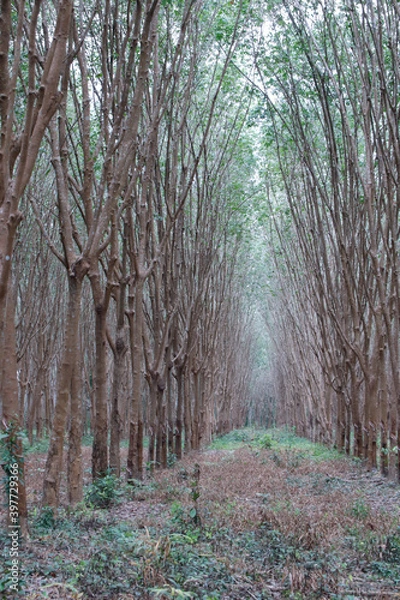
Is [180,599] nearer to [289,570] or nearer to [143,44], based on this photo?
[289,570]

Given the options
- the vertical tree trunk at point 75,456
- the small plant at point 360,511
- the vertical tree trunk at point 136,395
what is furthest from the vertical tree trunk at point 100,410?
the small plant at point 360,511

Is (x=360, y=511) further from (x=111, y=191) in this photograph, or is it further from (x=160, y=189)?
(x=160, y=189)

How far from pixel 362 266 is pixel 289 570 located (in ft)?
20.7

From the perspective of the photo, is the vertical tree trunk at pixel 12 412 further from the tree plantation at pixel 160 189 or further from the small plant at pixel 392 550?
the small plant at pixel 392 550

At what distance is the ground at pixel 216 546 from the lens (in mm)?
3283

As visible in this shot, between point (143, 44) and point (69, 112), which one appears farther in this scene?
point (69, 112)

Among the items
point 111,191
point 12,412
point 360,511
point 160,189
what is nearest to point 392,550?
point 360,511

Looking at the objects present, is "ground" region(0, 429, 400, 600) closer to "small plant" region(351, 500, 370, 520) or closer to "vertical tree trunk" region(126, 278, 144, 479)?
"small plant" region(351, 500, 370, 520)

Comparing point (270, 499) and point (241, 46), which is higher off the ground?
point (241, 46)

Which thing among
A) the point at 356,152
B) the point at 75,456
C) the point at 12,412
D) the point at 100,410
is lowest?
the point at 75,456

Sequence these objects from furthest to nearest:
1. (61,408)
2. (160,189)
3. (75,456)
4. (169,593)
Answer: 1. (160,189)
2. (75,456)
3. (61,408)
4. (169,593)

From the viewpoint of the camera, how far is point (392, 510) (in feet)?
18.7

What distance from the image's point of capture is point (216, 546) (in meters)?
4.16

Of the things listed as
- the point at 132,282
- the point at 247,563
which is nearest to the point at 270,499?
the point at 247,563
